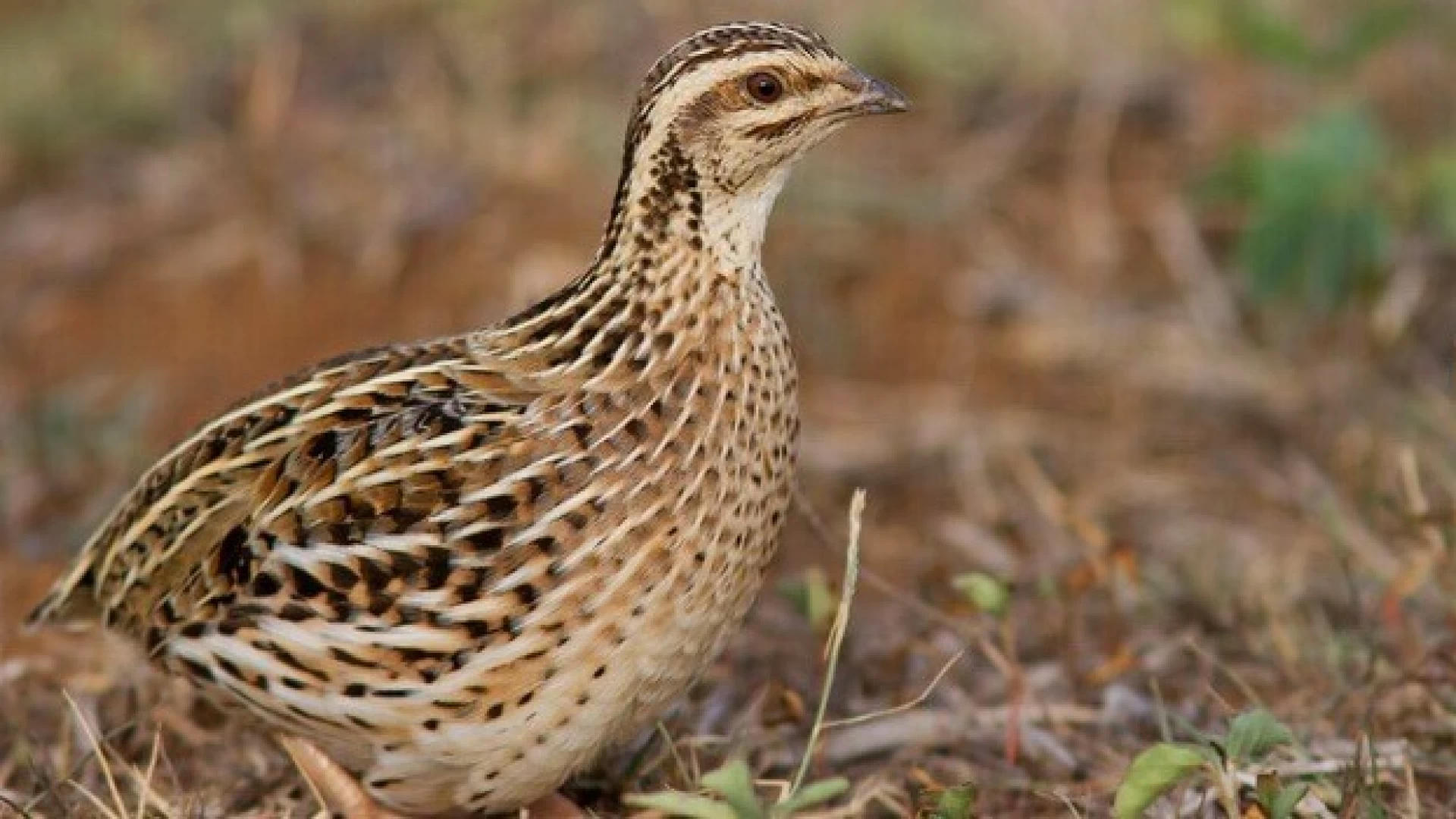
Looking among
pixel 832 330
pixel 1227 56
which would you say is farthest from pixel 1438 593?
pixel 1227 56

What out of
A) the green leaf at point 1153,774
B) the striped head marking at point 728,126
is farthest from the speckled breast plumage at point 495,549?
the green leaf at point 1153,774

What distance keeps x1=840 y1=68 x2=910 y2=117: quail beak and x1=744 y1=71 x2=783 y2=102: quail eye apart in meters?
0.13

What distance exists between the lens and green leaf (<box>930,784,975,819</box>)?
3.86 m

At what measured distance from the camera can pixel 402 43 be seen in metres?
8.56

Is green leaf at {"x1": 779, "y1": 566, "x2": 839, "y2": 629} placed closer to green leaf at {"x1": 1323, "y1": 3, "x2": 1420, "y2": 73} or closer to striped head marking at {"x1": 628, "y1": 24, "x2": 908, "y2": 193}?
striped head marking at {"x1": 628, "y1": 24, "x2": 908, "y2": 193}

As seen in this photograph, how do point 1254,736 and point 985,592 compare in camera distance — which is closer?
point 1254,736

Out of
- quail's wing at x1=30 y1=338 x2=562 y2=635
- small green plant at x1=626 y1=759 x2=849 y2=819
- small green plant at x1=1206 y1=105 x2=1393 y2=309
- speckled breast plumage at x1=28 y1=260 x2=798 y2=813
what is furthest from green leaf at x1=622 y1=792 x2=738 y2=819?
small green plant at x1=1206 y1=105 x2=1393 y2=309

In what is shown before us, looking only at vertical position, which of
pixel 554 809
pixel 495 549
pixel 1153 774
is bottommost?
pixel 554 809

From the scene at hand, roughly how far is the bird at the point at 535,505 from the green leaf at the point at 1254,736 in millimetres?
858

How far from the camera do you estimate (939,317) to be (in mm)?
7348

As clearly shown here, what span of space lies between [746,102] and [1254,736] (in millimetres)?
1370

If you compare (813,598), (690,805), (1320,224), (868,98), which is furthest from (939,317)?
(690,805)

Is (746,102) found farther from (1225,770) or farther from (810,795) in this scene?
(1225,770)

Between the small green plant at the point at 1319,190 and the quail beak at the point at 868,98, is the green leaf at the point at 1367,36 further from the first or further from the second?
the quail beak at the point at 868,98
